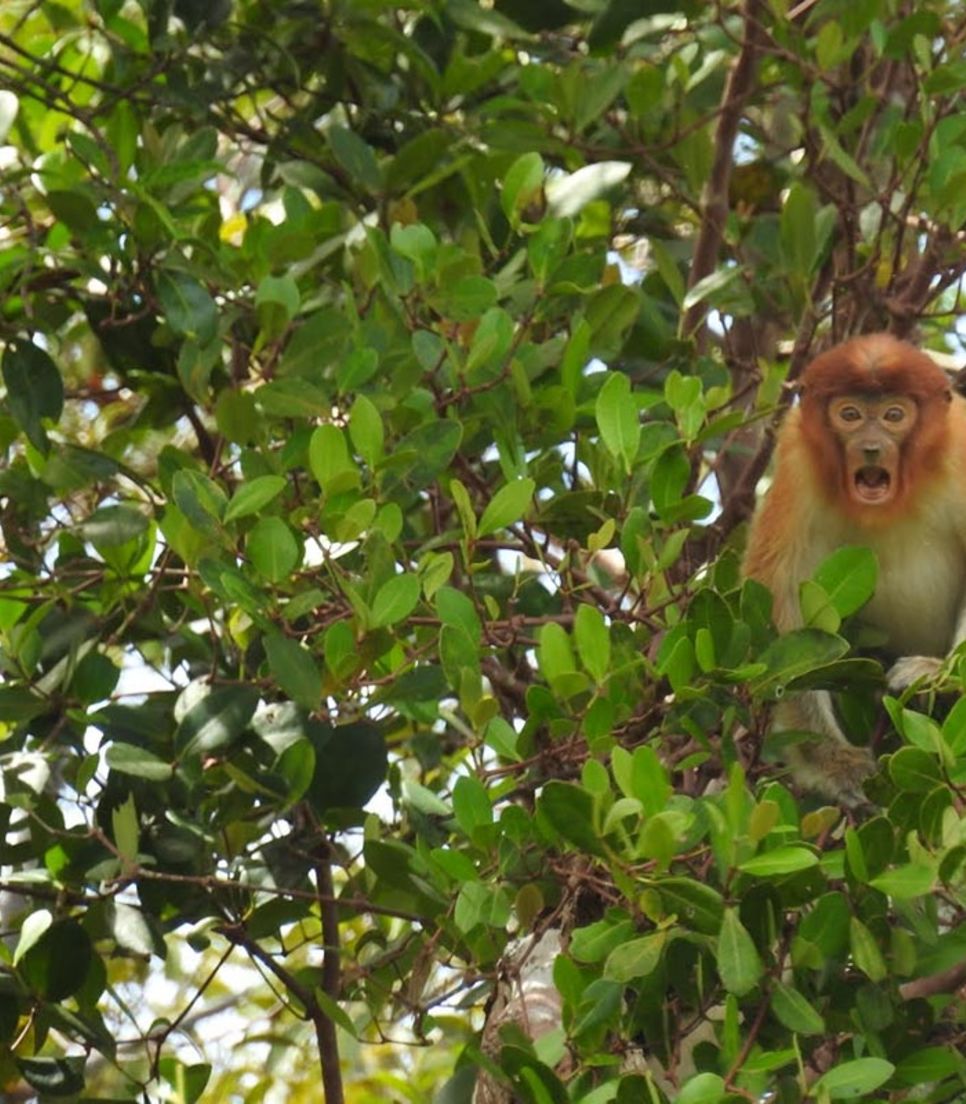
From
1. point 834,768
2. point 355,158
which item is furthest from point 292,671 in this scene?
point 355,158

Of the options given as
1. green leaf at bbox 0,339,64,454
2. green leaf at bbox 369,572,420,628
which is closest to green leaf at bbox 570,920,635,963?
green leaf at bbox 369,572,420,628

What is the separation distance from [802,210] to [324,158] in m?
1.41

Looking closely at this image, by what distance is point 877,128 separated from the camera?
21.3ft

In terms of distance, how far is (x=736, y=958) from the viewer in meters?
3.53

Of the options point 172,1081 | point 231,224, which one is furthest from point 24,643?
point 231,224

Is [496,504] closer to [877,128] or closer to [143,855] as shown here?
[143,855]

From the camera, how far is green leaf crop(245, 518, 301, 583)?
434cm

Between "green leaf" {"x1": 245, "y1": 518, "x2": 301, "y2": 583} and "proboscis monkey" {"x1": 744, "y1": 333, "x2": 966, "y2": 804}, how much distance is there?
1.94 m

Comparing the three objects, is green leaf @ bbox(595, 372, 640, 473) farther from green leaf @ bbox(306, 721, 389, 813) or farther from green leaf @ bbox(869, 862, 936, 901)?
green leaf @ bbox(869, 862, 936, 901)

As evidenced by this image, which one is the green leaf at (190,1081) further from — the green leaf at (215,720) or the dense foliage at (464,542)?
the green leaf at (215,720)

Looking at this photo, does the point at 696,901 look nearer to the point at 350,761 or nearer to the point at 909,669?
the point at 350,761

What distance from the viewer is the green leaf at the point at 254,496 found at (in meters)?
4.39

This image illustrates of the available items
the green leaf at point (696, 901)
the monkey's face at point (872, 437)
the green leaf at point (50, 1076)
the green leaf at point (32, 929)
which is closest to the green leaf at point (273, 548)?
the green leaf at point (32, 929)

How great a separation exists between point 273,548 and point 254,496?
0.40 feet
